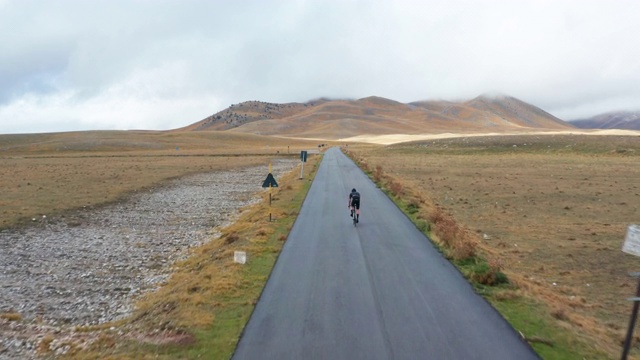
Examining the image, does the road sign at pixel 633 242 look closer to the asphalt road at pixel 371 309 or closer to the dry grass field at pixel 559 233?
the dry grass field at pixel 559 233

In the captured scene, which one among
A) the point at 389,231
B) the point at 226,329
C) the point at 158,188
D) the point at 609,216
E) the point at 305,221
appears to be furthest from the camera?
the point at 158,188

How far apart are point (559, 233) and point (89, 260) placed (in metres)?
21.8

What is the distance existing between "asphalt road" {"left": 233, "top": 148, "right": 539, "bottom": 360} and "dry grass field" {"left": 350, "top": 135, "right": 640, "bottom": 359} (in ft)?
4.01

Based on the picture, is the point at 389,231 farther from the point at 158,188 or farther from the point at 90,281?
the point at 158,188

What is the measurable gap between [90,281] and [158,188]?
2825 cm

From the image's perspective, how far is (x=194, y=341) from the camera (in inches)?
406

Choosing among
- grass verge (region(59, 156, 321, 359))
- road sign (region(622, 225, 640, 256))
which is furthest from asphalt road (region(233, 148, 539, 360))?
road sign (region(622, 225, 640, 256))

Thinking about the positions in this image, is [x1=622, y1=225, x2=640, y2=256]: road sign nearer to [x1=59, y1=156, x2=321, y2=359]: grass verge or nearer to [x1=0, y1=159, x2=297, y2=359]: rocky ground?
[x1=59, y1=156, x2=321, y2=359]: grass verge

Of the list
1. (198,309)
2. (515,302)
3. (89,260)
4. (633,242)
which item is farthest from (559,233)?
(89,260)

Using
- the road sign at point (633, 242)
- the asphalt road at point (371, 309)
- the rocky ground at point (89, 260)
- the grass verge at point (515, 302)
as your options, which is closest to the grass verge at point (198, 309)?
the asphalt road at point (371, 309)

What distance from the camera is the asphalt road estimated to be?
9.75m

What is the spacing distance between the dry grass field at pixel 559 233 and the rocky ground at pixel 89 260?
11661mm

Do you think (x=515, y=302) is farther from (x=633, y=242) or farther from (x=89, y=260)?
(x=89, y=260)

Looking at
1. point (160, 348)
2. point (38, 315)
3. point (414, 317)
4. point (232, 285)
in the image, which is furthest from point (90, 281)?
point (414, 317)
